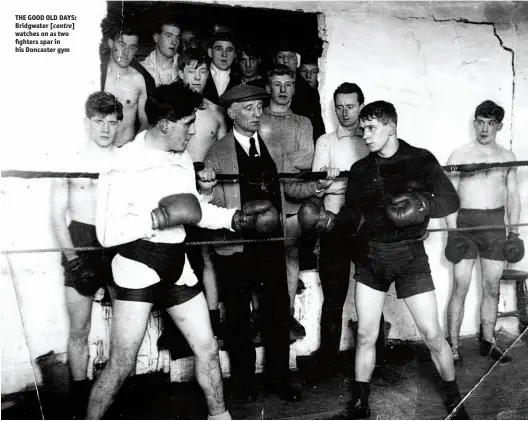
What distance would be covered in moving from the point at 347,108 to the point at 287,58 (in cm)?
57

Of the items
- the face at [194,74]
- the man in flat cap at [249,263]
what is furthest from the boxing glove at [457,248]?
the face at [194,74]

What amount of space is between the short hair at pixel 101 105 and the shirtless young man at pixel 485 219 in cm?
220

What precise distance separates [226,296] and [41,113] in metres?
1.41

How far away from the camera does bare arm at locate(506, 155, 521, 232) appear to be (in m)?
3.22

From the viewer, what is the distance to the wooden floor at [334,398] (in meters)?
2.56

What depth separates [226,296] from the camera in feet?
8.65

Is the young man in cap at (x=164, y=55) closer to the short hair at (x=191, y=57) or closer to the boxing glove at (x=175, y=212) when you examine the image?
the short hair at (x=191, y=57)

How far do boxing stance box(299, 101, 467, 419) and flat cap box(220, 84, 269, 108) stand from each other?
1.85ft

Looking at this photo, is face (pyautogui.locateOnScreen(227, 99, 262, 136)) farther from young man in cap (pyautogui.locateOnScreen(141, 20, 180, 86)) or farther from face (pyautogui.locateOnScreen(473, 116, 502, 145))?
face (pyautogui.locateOnScreen(473, 116, 502, 145))

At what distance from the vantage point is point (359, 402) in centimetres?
253

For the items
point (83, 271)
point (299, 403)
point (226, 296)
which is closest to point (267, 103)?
point (226, 296)

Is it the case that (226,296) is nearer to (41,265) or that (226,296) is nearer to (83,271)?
(83,271)

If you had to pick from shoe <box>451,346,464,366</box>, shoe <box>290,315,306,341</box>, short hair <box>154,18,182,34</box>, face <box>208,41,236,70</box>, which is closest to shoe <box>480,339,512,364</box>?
shoe <box>451,346,464,366</box>

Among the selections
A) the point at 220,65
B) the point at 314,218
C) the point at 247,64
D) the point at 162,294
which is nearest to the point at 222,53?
the point at 220,65
